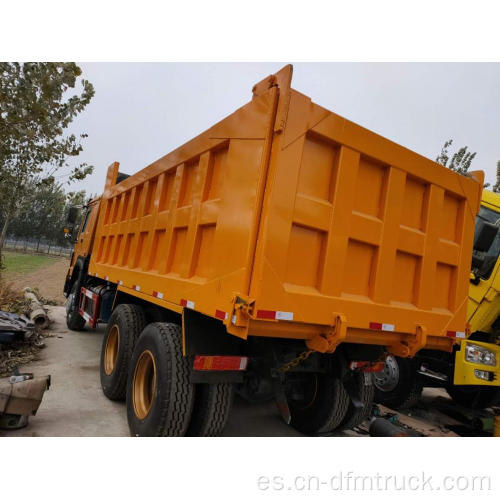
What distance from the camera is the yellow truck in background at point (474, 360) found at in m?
4.61

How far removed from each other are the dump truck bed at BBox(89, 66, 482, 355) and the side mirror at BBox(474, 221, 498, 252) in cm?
34

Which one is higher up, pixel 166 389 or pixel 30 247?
pixel 30 247

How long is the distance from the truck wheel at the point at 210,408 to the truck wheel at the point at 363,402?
1539mm

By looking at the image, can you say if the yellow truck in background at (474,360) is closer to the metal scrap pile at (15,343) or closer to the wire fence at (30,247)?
the metal scrap pile at (15,343)

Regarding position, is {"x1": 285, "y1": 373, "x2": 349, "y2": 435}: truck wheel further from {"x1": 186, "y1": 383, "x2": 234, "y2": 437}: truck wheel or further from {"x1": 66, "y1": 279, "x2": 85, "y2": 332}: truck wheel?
{"x1": 66, "y1": 279, "x2": 85, "y2": 332}: truck wheel

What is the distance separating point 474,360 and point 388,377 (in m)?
1.20

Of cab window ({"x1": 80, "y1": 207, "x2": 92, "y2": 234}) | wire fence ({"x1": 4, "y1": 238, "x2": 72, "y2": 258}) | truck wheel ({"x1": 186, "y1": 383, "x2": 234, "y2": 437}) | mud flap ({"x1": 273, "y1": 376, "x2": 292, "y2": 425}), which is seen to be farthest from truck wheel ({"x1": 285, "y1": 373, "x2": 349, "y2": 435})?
wire fence ({"x1": 4, "y1": 238, "x2": 72, "y2": 258})

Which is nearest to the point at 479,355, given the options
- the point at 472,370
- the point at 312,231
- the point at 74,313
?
the point at 472,370

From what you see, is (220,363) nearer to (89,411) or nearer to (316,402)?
(316,402)

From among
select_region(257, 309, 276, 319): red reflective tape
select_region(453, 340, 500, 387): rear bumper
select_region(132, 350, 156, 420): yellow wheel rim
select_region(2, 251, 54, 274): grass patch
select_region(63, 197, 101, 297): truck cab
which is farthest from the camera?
select_region(2, 251, 54, 274): grass patch

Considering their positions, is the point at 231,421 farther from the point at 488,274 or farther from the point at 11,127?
the point at 11,127

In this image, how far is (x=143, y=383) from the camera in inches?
140

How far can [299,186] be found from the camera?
2551 mm

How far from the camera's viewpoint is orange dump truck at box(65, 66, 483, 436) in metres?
2.47
